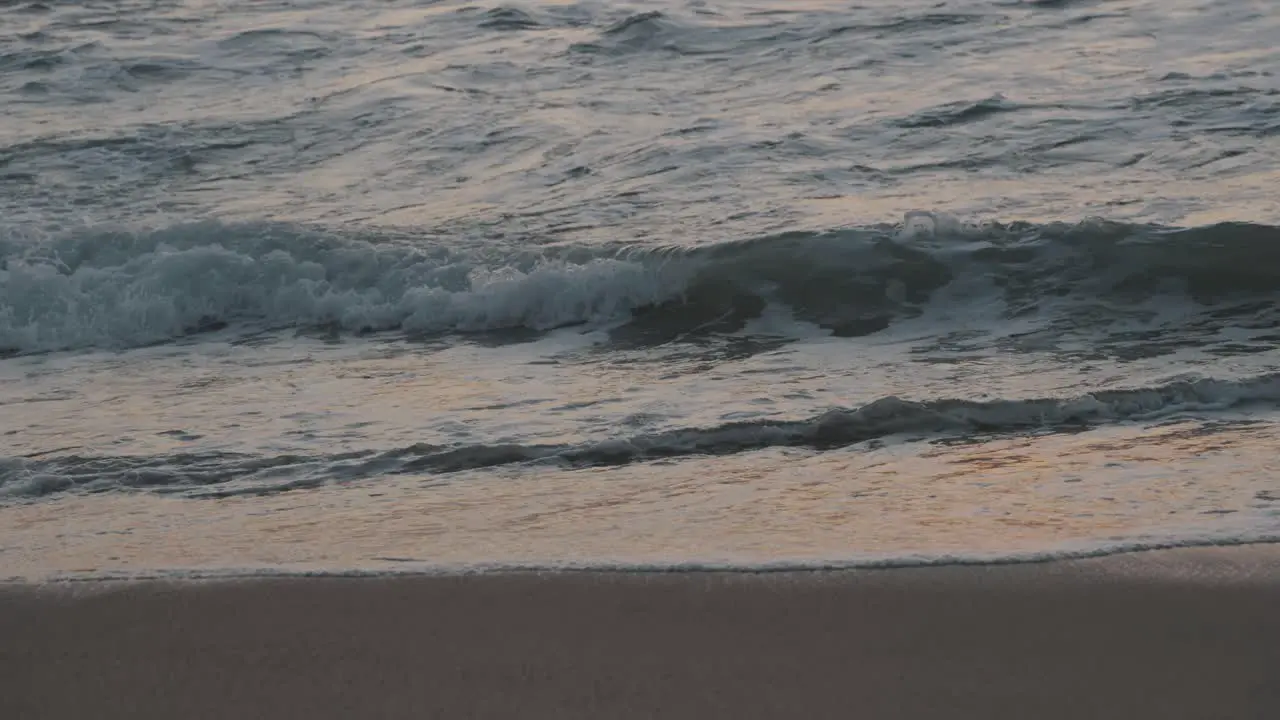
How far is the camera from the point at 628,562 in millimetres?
3314

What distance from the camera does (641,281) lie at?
20.6ft

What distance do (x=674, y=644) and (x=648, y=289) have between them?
11.0ft

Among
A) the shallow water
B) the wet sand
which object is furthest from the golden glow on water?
the wet sand

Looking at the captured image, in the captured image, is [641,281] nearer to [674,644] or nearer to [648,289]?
[648,289]

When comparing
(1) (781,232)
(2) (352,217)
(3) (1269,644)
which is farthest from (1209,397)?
(2) (352,217)

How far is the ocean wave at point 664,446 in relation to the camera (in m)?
4.24

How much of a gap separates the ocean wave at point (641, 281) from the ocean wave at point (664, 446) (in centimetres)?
122

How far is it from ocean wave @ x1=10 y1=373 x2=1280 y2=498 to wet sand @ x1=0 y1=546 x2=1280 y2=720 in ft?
3.09

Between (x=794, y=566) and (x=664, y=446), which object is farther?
(x=664, y=446)

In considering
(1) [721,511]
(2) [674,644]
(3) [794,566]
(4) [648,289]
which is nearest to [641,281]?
(4) [648,289]

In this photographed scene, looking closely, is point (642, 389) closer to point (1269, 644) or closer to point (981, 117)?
point (1269, 644)

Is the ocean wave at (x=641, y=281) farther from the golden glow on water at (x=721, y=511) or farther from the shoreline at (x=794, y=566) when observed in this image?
the shoreline at (x=794, y=566)

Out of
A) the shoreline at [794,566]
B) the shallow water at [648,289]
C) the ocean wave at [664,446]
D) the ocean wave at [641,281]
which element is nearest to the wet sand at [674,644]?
the shoreline at [794,566]

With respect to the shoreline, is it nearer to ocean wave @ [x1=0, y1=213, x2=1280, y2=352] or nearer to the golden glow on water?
the golden glow on water
